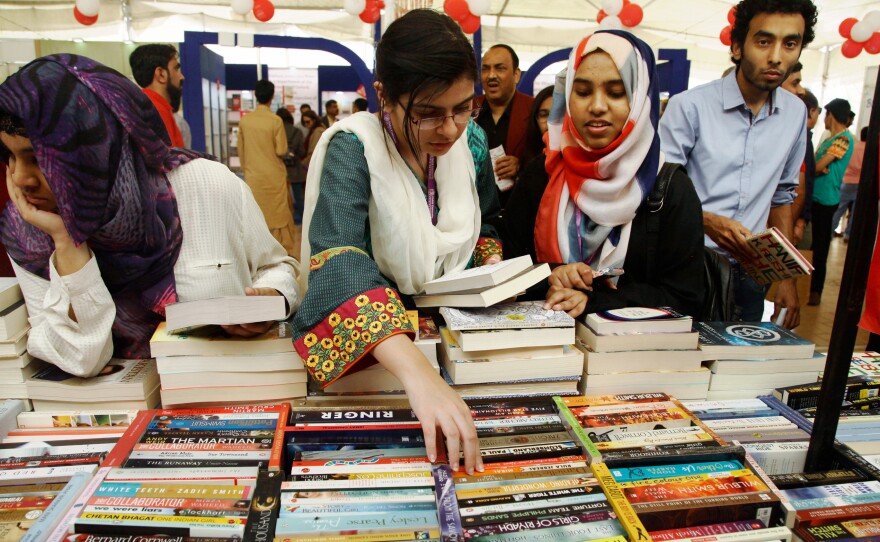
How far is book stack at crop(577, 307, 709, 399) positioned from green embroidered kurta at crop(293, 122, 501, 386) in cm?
39

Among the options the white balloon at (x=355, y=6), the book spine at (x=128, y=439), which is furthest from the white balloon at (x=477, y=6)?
the book spine at (x=128, y=439)

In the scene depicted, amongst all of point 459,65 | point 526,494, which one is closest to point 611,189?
point 459,65

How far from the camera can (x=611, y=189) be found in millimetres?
1456

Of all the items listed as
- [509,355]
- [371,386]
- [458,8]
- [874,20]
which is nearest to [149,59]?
[458,8]

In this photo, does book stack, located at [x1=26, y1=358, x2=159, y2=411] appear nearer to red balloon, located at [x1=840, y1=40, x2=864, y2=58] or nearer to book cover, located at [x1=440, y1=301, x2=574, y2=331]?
book cover, located at [x1=440, y1=301, x2=574, y2=331]

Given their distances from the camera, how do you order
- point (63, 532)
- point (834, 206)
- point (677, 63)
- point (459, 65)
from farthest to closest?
point (834, 206), point (677, 63), point (459, 65), point (63, 532)

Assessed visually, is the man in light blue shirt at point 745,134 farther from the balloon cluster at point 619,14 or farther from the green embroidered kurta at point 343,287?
the balloon cluster at point 619,14

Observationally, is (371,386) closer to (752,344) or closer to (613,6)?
(752,344)

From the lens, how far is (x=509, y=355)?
1120mm

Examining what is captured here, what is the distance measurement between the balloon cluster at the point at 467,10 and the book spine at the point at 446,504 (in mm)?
4495

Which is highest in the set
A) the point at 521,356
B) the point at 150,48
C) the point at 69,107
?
the point at 150,48

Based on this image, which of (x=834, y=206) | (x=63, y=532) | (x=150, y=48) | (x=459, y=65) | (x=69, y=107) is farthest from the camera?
(x=834, y=206)

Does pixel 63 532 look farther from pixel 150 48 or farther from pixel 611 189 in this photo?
pixel 150 48

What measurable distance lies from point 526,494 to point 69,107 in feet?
3.11
